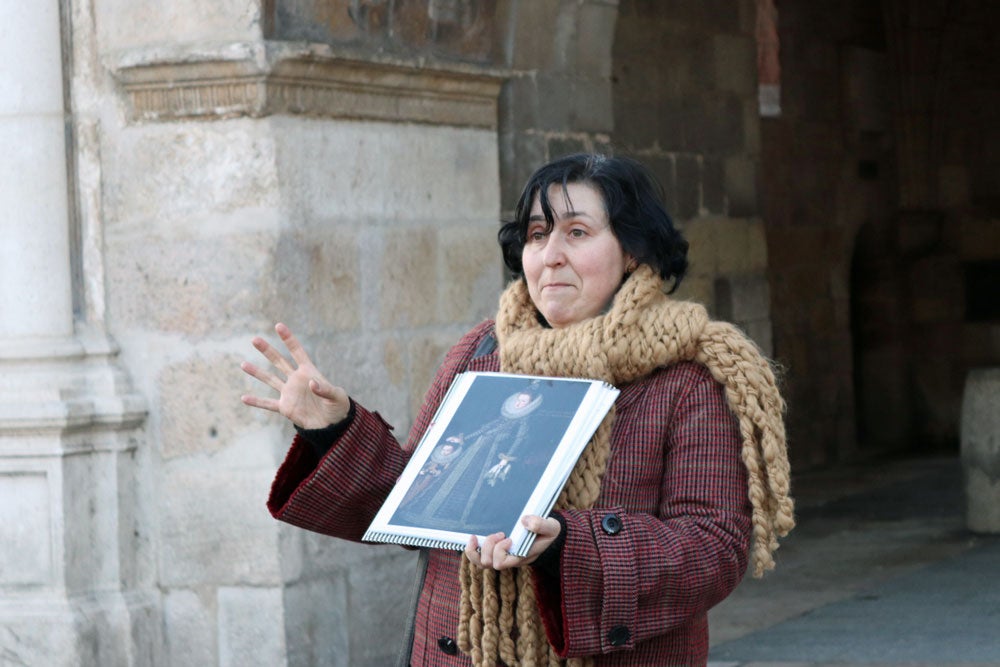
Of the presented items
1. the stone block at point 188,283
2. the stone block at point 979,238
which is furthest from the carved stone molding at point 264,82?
the stone block at point 979,238

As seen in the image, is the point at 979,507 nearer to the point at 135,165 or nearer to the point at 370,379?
the point at 370,379

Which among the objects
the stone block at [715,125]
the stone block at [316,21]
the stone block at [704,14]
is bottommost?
the stone block at [715,125]

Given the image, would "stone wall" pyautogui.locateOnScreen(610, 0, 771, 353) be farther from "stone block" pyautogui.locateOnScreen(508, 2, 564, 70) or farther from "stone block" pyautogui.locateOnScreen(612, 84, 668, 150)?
"stone block" pyautogui.locateOnScreen(508, 2, 564, 70)

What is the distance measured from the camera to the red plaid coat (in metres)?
2.42

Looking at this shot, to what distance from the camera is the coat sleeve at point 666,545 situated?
2402mm

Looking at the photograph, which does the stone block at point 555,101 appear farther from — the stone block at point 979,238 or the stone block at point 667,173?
the stone block at point 979,238

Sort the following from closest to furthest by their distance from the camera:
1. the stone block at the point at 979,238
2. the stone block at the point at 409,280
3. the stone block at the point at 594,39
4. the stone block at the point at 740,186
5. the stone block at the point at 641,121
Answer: the stone block at the point at 409,280
the stone block at the point at 594,39
the stone block at the point at 641,121
the stone block at the point at 740,186
the stone block at the point at 979,238

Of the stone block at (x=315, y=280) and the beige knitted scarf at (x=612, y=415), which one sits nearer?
the beige knitted scarf at (x=612, y=415)

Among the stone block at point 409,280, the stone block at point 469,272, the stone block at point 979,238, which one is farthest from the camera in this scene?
the stone block at point 979,238

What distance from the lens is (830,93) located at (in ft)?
36.5

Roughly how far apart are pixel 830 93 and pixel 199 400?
714cm

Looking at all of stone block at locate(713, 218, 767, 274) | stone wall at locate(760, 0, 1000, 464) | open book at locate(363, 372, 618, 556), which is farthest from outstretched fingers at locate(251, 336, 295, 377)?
stone wall at locate(760, 0, 1000, 464)

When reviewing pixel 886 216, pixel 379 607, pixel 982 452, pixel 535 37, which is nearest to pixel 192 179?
pixel 379 607

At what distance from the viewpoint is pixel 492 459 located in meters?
2.47
